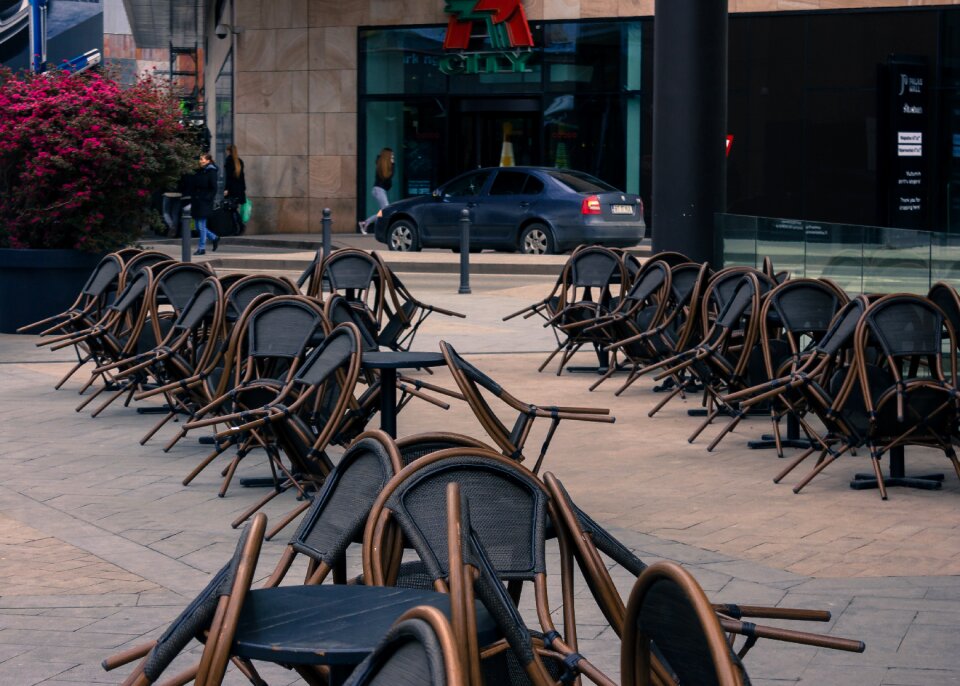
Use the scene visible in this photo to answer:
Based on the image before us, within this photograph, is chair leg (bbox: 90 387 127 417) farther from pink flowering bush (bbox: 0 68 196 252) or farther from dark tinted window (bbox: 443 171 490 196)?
dark tinted window (bbox: 443 171 490 196)

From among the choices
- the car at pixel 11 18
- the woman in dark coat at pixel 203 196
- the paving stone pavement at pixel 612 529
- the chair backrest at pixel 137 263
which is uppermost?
the car at pixel 11 18

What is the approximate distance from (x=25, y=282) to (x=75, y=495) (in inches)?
291

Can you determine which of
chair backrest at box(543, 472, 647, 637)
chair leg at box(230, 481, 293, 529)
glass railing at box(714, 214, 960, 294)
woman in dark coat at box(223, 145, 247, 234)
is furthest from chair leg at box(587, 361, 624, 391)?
woman in dark coat at box(223, 145, 247, 234)

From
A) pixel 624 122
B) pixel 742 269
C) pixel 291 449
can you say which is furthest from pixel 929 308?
pixel 624 122

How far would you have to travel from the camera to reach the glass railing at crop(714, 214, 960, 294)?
35.4 feet

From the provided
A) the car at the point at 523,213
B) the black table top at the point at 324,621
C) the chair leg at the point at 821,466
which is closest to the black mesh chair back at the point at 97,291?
the chair leg at the point at 821,466

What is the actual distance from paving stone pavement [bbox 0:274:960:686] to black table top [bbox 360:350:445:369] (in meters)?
0.87

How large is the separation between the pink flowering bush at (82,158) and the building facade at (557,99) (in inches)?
654

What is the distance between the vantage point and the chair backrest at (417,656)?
8.21ft

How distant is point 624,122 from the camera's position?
103 ft

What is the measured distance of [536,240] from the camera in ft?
85.9

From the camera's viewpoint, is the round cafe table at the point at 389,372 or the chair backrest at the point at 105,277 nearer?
the round cafe table at the point at 389,372

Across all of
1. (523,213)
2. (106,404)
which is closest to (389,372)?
(106,404)

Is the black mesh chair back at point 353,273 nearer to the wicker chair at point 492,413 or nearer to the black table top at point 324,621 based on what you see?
the wicker chair at point 492,413
